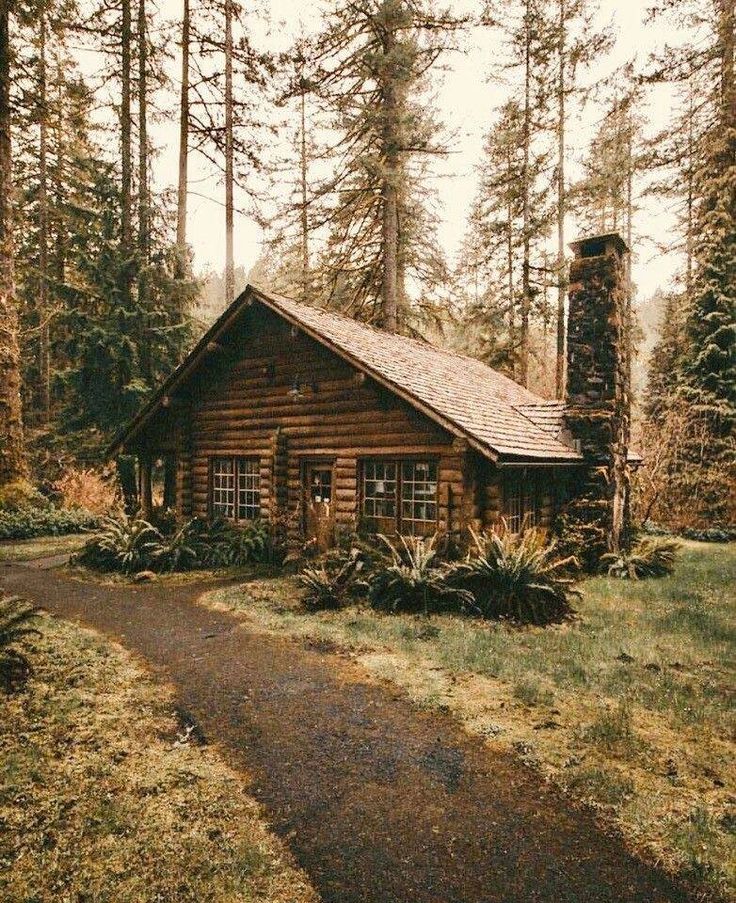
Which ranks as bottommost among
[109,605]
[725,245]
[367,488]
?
[109,605]

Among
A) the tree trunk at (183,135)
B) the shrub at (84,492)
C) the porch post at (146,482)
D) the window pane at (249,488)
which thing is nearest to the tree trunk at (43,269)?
the shrub at (84,492)

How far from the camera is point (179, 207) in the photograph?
18891mm

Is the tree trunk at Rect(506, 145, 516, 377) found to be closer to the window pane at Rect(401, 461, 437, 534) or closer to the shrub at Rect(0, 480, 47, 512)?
the window pane at Rect(401, 461, 437, 534)

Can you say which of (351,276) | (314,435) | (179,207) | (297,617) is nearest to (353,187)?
(351,276)

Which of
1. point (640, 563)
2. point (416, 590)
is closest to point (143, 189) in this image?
point (416, 590)

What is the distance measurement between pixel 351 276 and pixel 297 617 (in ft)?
46.6

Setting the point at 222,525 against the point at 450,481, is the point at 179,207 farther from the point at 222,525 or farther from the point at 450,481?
the point at 450,481

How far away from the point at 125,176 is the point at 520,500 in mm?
18109

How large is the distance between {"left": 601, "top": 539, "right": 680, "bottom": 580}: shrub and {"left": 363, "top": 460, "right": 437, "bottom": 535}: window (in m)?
4.55

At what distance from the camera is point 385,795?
12.8ft

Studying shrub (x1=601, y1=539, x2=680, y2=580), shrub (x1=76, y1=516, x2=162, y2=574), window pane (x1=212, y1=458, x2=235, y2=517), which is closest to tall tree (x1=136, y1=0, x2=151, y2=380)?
window pane (x1=212, y1=458, x2=235, y2=517)

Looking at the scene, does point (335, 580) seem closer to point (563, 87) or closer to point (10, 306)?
point (10, 306)

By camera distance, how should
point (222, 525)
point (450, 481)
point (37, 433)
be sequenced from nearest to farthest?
point (450, 481) < point (222, 525) < point (37, 433)

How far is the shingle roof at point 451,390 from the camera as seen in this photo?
10055 millimetres
